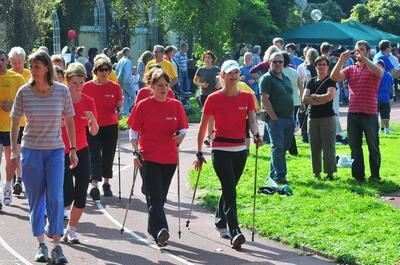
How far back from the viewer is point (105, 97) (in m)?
13.2

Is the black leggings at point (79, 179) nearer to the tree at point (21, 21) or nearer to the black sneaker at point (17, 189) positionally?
the black sneaker at point (17, 189)

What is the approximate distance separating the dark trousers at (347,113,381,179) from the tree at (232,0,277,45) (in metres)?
27.9

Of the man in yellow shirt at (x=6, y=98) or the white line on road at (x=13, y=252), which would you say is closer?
the white line on road at (x=13, y=252)

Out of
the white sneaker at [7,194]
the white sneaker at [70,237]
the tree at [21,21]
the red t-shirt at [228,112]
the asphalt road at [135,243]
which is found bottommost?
the asphalt road at [135,243]

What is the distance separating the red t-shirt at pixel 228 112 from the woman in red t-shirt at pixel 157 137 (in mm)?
477

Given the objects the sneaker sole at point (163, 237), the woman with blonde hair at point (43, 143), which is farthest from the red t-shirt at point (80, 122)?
the sneaker sole at point (163, 237)

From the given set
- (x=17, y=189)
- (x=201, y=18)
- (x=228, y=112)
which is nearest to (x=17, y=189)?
(x=17, y=189)

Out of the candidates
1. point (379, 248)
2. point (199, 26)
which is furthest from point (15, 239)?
point (199, 26)

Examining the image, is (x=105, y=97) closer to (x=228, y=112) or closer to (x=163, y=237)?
(x=228, y=112)

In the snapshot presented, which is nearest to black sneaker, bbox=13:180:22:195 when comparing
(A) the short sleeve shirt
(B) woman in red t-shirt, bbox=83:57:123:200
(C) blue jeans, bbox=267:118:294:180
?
(B) woman in red t-shirt, bbox=83:57:123:200

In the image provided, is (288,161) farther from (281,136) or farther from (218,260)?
(218,260)

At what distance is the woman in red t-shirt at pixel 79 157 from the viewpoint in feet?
34.3

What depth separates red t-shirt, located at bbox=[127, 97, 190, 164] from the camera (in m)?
10.1

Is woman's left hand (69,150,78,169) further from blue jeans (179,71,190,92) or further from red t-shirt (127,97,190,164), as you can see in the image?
blue jeans (179,71,190,92)
